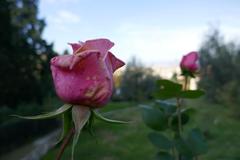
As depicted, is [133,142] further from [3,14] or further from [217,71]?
[217,71]

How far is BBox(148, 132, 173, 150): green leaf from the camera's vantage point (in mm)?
1324

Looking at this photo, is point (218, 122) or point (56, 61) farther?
point (218, 122)

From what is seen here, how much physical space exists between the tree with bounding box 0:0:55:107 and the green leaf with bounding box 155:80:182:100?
920cm

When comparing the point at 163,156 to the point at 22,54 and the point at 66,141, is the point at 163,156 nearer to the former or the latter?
the point at 66,141

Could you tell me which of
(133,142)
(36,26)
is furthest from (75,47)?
(36,26)

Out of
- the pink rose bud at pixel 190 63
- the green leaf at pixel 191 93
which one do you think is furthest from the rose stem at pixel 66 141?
the pink rose bud at pixel 190 63

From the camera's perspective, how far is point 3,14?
10188 mm

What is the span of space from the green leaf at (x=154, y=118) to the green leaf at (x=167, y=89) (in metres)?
0.11

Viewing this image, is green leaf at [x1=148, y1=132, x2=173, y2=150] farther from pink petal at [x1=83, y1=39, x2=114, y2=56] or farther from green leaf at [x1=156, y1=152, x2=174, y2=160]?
pink petal at [x1=83, y1=39, x2=114, y2=56]

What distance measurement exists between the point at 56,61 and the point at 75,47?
0.04 metres

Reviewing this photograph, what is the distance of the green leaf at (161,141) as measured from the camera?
1324 millimetres

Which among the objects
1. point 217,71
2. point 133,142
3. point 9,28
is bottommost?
point 133,142

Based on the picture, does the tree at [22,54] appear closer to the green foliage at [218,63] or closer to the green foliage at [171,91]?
the green foliage at [218,63]

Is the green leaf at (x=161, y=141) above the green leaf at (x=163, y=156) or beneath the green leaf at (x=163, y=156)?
above
